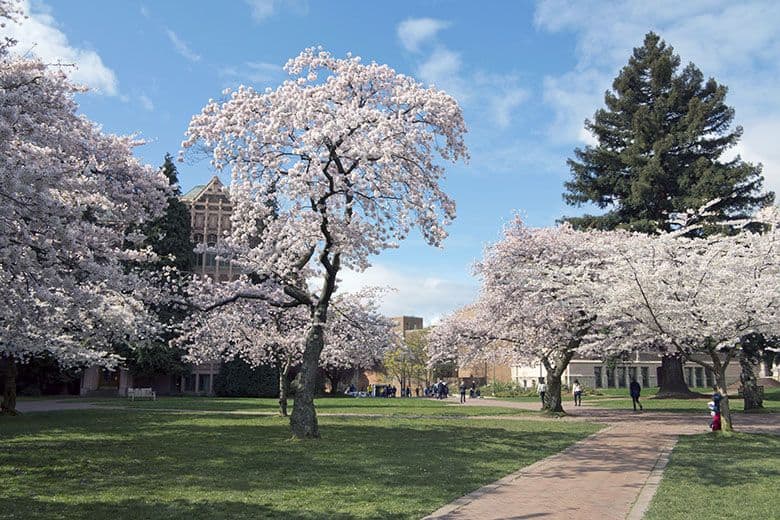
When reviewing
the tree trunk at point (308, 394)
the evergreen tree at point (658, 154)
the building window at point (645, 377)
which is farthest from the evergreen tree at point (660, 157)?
the building window at point (645, 377)

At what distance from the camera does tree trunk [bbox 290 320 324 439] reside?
1585 cm

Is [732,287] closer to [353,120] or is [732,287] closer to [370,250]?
[370,250]

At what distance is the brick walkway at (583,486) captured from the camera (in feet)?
27.0

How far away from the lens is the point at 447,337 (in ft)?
94.2

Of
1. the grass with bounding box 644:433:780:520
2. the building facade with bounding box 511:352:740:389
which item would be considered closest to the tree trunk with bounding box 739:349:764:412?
the grass with bounding box 644:433:780:520

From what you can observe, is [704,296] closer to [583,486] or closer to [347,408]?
[583,486]

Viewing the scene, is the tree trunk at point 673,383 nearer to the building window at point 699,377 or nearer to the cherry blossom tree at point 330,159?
the cherry blossom tree at point 330,159

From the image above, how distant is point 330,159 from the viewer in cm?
1538

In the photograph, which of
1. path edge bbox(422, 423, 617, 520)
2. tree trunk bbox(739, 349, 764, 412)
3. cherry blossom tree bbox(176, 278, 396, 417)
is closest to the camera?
path edge bbox(422, 423, 617, 520)

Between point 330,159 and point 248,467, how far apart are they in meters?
7.36

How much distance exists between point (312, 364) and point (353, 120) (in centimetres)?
614

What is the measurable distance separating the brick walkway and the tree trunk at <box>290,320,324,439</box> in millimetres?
5924

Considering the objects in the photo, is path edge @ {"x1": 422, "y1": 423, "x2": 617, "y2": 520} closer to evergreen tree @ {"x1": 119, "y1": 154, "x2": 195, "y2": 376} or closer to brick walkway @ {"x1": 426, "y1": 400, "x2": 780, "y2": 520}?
brick walkway @ {"x1": 426, "y1": 400, "x2": 780, "y2": 520}

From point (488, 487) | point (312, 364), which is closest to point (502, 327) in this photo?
point (312, 364)
